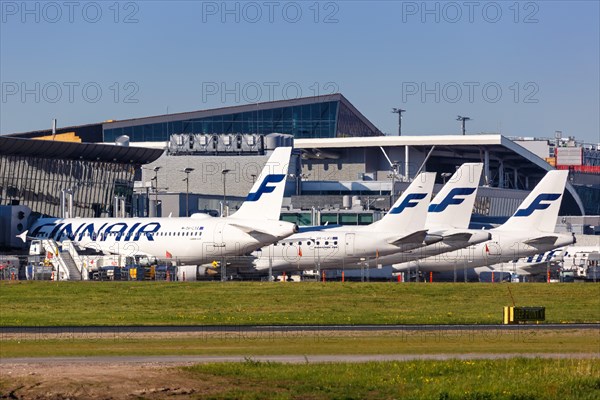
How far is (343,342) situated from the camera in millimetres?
40406

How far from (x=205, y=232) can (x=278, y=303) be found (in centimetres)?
2503

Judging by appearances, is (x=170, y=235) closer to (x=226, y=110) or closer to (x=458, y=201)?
(x=458, y=201)

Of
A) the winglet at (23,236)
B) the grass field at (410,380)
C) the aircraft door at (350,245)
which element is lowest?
the grass field at (410,380)

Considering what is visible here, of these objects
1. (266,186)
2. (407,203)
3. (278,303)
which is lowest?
(278,303)

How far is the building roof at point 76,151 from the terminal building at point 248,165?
14 cm

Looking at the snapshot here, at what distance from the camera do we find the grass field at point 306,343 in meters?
37.1

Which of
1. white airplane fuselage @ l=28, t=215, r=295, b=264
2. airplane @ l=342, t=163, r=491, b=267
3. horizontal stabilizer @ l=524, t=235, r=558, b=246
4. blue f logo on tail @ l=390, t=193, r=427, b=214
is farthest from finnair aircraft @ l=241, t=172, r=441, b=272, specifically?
horizontal stabilizer @ l=524, t=235, r=558, b=246

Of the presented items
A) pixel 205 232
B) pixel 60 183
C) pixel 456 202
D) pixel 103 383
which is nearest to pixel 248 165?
pixel 60 183

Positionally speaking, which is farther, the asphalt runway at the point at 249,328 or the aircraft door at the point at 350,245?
the aircraft door at the point at 350,245

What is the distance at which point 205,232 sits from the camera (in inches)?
3440

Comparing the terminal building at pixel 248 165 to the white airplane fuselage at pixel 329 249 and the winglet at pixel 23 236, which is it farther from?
the white airplane fuselage at pixel 329 249

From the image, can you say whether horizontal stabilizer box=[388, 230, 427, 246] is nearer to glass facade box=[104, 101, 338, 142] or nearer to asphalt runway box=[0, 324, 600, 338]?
asphalt runway box=[0, 324, 600, 338]

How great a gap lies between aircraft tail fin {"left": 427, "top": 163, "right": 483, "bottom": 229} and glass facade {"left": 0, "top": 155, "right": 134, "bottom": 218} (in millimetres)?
39142

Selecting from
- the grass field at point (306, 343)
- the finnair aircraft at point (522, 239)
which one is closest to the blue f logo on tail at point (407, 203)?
the finnair aircraft at point (522, 239)
